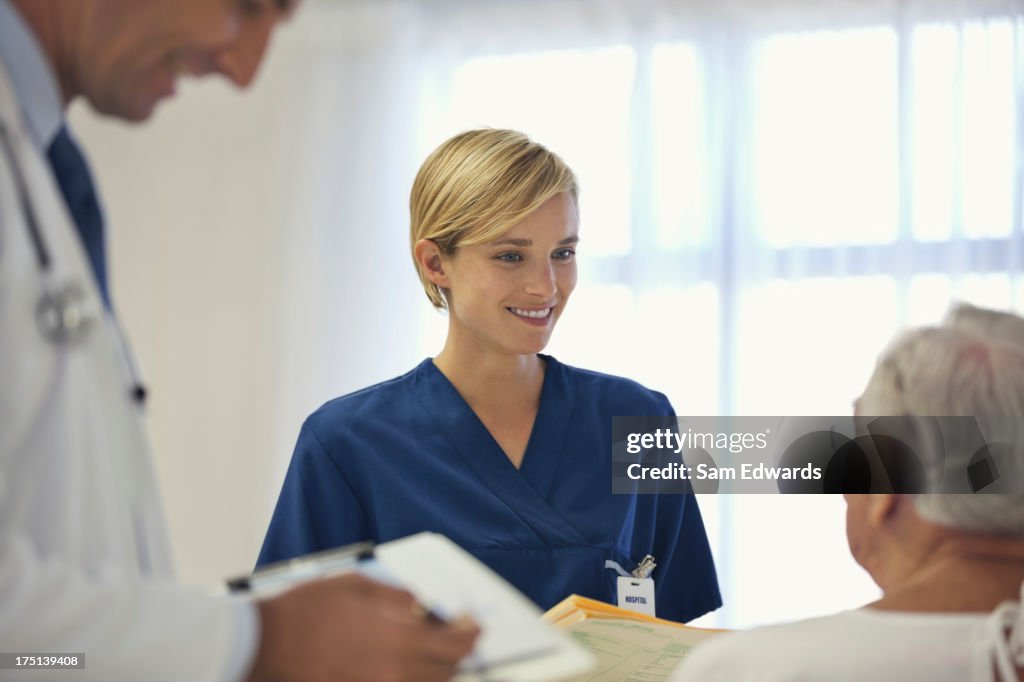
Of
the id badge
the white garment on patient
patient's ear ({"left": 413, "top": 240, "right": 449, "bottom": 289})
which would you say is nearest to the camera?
the white garment on patient

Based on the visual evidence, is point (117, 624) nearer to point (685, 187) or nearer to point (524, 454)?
point (524, 454)

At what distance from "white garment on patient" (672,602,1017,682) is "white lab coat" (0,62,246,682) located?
20.8 inches

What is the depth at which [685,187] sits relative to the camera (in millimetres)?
3066

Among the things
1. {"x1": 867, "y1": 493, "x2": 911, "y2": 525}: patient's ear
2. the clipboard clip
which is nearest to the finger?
the clipboard clip

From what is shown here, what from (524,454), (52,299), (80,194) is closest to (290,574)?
(52,299)

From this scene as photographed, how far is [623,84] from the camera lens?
10.2 feet

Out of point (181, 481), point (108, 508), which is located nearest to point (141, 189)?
point (181, 481)

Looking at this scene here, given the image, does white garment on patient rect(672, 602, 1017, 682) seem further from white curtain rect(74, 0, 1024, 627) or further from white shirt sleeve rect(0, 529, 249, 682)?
white curtain rect(74, 0, 1024, 627)

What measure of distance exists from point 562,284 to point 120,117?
100 cm

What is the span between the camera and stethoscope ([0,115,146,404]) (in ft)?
2.37

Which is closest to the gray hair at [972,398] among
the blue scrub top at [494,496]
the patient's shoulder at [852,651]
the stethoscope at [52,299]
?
the patient's shoulder at [852,651]

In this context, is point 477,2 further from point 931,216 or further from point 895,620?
Result: point 895,620

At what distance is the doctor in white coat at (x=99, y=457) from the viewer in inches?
26.7

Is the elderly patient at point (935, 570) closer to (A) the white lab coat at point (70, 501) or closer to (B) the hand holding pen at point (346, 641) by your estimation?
(B) the hand holding pen at point (346, 641)
